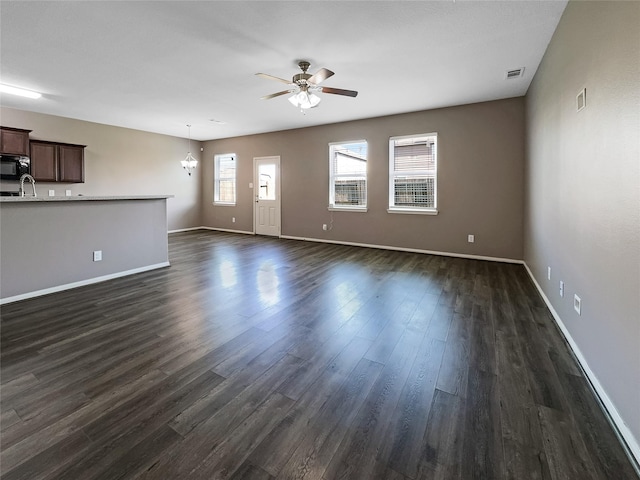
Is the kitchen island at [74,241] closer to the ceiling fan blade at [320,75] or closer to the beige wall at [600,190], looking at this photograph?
the ceiling fan blade at [320,75]

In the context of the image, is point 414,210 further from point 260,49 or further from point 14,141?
point 14,141

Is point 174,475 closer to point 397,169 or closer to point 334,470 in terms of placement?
point 334,470

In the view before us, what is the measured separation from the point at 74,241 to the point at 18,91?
3052 millimetres

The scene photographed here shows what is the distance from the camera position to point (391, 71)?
3918 mm

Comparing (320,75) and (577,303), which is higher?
(320,75)

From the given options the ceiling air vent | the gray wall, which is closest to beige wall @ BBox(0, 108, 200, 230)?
the gray wall

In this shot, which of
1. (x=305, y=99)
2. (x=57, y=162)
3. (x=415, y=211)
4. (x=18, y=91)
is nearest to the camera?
(x=305, y=99)

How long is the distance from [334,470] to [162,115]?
6929 millimetres

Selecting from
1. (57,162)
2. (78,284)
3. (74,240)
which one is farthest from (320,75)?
(57,162)

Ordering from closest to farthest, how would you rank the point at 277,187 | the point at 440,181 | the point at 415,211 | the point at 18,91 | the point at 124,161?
the point at 18,91 < the point at 440,181 < the point at 415,211 < the point at 124,161 < the point at 277,187

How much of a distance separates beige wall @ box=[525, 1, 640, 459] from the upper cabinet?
800 cm

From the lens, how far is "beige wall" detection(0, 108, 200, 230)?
6.02 m

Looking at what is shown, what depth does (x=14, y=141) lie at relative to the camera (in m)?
5.33

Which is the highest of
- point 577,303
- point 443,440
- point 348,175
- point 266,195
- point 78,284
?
point 348,175
